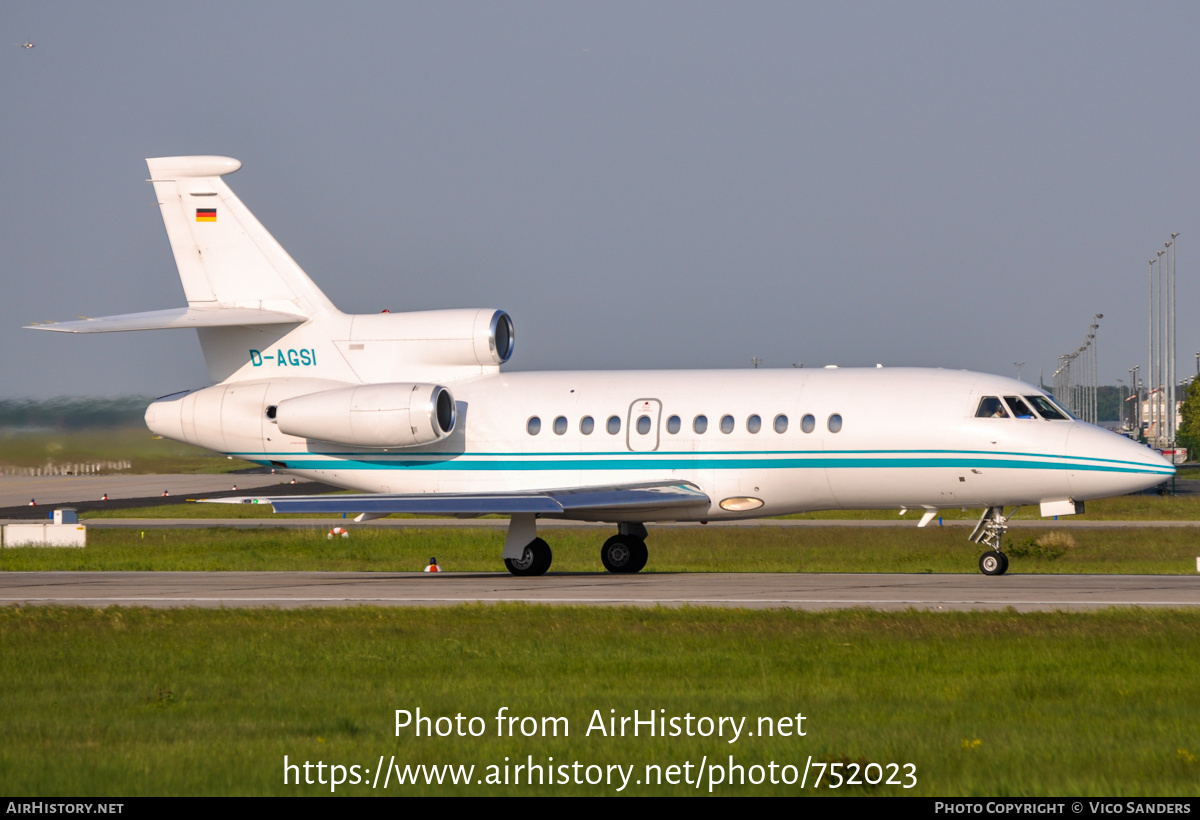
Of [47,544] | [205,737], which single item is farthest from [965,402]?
Answer: [47,544]

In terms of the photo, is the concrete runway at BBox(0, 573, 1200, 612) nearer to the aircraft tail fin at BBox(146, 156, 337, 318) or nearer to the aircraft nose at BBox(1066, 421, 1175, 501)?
the aircraft nose at BBox(1066, 421, 1175, 501)

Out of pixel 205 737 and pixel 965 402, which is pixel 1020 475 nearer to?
pixel 965 402

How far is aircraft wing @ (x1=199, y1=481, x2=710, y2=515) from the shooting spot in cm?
2514

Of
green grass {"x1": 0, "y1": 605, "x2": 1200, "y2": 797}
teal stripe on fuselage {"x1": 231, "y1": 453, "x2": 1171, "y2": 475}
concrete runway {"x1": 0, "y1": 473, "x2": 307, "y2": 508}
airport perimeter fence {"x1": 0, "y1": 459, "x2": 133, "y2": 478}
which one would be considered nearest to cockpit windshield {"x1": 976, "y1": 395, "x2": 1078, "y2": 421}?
teal stripe on fuselage {"x1": 231, "y1": 453, "x2": 1171, "y2": 475}

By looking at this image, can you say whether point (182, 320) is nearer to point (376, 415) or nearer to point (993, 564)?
point (376, 415)

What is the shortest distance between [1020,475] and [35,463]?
28.5 m

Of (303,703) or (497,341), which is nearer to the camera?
(303,703)

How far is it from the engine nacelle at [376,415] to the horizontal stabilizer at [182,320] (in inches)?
87.6

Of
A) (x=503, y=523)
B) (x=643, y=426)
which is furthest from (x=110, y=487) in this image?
(x=643, y=426)

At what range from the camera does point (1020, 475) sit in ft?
83.5

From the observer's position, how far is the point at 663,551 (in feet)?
125

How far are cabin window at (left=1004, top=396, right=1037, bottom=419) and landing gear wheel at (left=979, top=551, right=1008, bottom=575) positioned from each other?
263 centimetres

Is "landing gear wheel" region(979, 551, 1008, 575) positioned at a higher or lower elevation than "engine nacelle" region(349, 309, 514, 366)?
lower

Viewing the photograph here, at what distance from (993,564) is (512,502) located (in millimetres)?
9042
